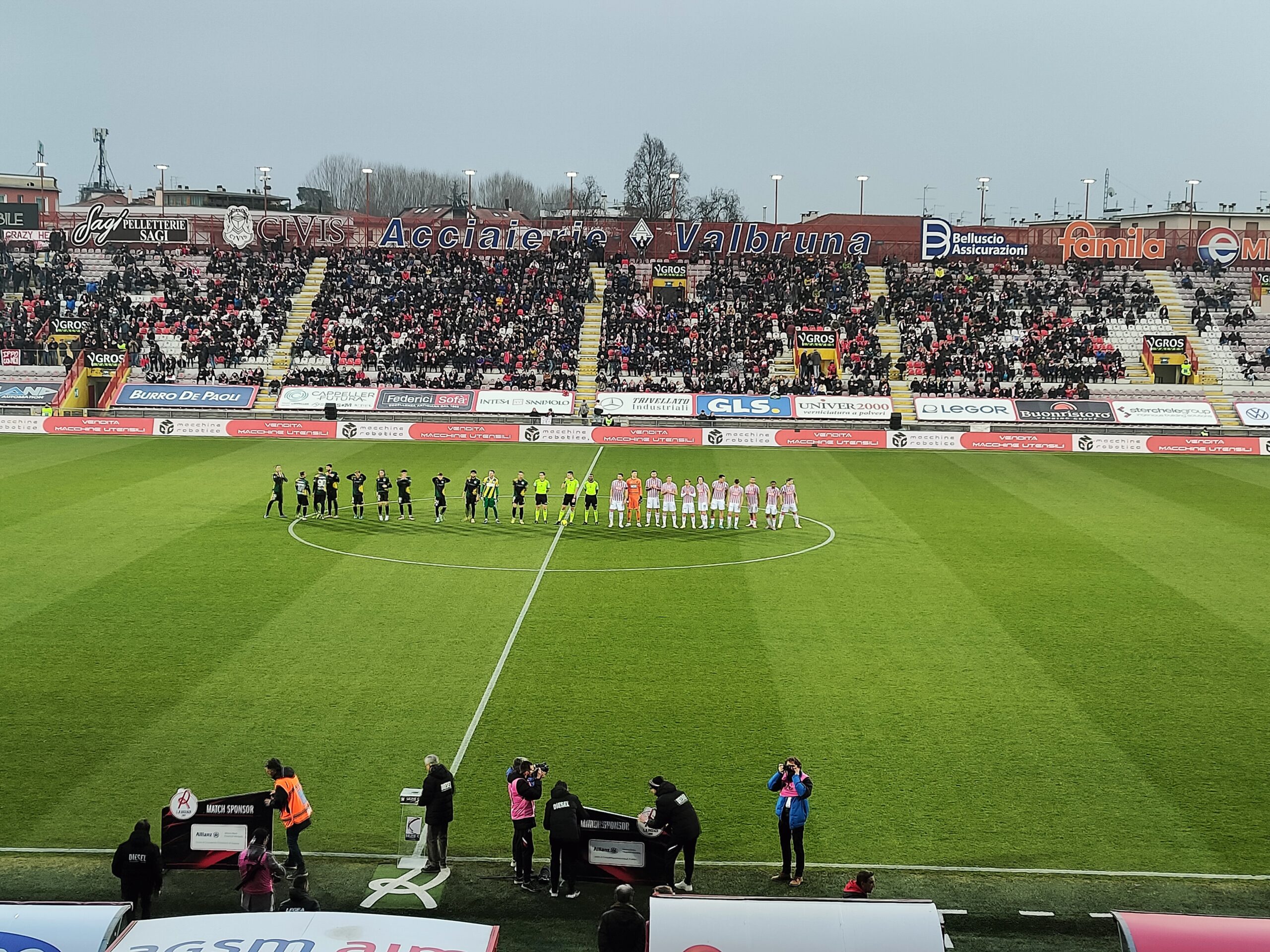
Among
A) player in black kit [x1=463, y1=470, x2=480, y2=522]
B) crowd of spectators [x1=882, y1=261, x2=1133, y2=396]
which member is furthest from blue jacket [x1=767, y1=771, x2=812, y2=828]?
crowd of spectators [x1=882, y1=261, x2=1133, y2=396]

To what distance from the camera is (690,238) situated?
2923 inches

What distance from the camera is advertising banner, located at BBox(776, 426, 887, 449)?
51.8 m

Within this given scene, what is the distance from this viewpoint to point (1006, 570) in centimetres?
2616

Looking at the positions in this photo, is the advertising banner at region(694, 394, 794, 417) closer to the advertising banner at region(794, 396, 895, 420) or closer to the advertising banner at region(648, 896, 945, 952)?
the advertising banner at region(794, 396, 895, 420)

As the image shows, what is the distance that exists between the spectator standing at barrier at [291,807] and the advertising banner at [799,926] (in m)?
4.58

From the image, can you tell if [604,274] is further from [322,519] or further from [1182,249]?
[322,519]

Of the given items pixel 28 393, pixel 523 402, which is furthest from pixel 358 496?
pixel 28 393

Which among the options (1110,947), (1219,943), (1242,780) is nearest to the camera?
(1219,943)

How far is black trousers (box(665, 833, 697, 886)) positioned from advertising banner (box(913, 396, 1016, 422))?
4786 cm

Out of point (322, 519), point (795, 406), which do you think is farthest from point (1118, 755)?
point (795, 406)

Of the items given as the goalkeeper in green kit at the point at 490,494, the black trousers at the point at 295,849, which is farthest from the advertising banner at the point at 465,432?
the black trousers at the point at 295,849

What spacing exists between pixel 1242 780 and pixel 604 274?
62116mm

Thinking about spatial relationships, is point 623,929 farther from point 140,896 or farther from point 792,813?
point 140,896

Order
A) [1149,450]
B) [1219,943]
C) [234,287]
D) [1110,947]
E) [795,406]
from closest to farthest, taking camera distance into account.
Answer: [1219,943] < [1110,947] < [1149,450] < [795,406] < [234,287]
